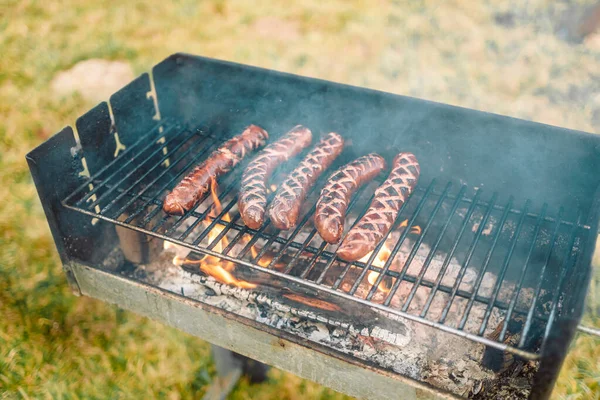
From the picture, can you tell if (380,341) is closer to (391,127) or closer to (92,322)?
(391,127)

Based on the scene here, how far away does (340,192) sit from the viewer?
250 cm

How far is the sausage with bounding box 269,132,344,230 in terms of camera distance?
2432mm

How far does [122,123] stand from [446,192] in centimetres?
181

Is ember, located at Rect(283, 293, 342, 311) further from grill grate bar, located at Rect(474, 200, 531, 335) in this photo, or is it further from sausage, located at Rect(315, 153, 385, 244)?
grill grate bar, located at Rect(474, 200, 531, 335)

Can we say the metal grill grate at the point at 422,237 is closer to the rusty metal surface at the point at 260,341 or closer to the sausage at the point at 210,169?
the sausage at the point at 210,169

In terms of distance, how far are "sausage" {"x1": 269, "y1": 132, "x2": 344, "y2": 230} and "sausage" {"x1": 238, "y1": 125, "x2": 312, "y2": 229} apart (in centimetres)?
7

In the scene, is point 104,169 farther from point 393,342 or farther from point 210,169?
point 393,342

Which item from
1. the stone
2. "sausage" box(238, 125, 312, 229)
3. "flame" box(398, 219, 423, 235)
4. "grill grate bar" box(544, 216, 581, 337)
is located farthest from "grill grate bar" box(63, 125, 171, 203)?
the stone

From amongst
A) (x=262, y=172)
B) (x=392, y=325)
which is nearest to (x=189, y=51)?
(x=262, y=172)

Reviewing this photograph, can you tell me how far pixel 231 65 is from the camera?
303 cm

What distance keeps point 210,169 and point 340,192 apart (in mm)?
708

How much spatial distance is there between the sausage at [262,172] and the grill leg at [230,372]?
107 cm

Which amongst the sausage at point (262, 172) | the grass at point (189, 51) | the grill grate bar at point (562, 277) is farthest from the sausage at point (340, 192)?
the grass at point (189, 51)

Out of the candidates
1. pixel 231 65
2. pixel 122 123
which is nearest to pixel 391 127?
pixel 231 65
